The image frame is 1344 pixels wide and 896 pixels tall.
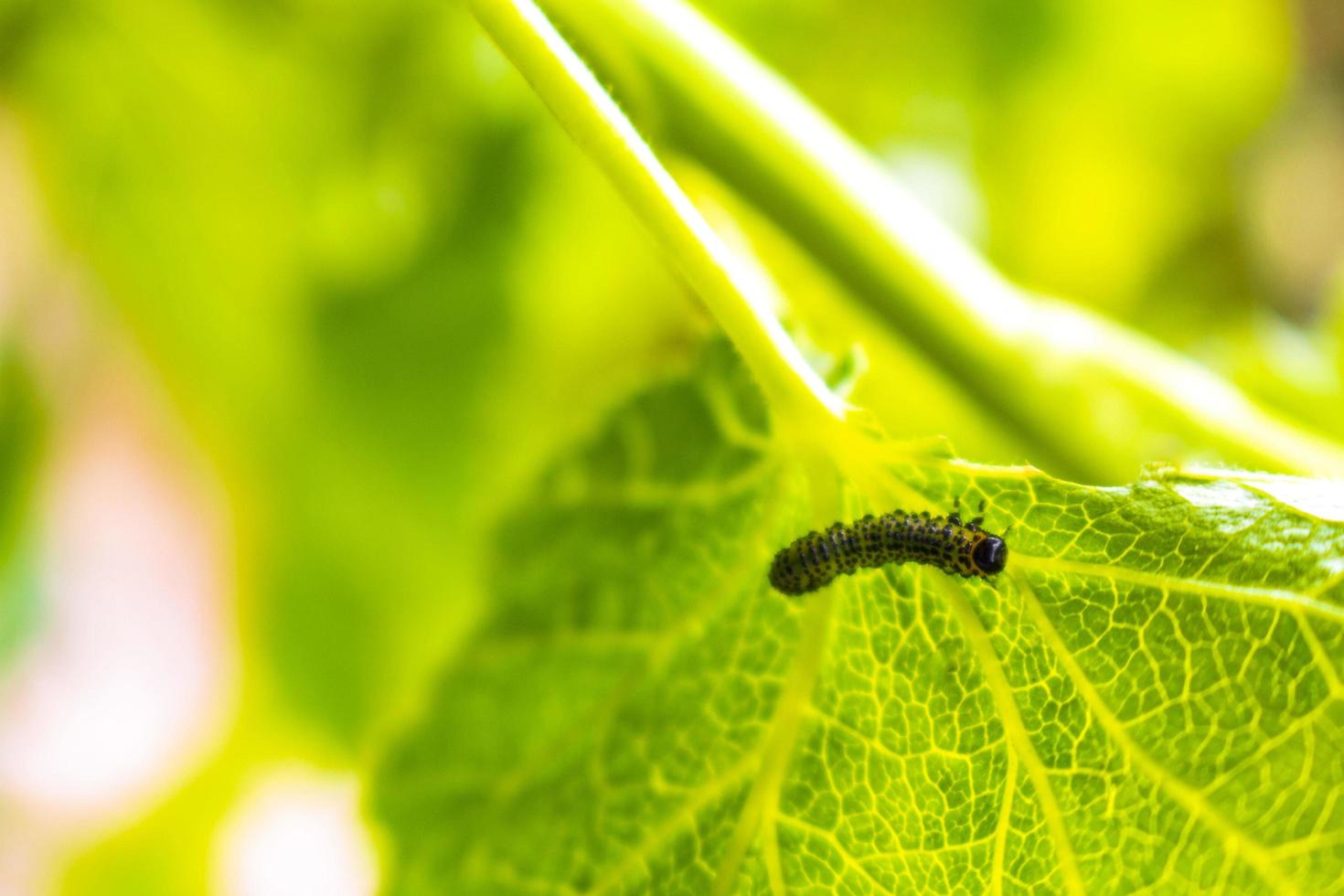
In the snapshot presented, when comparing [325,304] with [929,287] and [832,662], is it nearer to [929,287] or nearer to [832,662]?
[929,287]

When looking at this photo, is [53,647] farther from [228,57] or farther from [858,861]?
[858,861]

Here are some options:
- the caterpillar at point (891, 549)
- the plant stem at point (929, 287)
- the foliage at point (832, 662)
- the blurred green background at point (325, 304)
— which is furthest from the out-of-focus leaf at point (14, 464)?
the caterpillar at point (891, 549)

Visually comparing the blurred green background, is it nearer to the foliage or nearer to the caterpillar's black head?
the foliage

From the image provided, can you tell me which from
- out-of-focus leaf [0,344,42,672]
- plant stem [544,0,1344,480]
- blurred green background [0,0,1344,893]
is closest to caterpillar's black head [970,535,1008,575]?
plant stem [544,0,1344,480]

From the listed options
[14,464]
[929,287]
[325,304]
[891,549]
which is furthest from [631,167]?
[14,464]

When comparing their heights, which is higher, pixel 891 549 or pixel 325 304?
pixel 891 549

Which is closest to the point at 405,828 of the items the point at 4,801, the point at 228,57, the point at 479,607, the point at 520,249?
the point at 479,607

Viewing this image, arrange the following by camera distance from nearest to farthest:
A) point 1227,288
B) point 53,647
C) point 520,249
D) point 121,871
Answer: point 520,249 < point 121,871 < point 53,647 < point 1227,288
